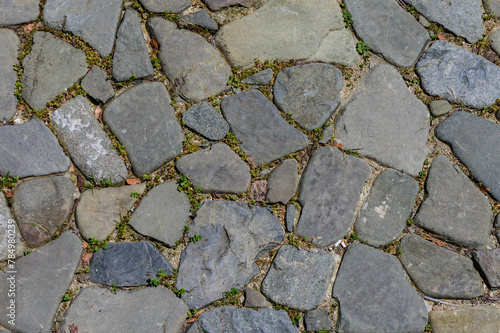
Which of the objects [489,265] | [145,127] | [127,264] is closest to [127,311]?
[127,264]

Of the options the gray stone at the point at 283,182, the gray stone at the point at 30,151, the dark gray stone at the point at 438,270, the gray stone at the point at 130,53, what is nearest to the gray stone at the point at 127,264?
the gray stone at the point at 30,151

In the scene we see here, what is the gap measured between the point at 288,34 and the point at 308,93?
1.20 ft

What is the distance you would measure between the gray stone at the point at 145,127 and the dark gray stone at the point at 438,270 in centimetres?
137

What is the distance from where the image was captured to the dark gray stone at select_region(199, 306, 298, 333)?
228cm

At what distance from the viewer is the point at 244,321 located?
2.29 m

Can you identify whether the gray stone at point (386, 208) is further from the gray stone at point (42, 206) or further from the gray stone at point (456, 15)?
the gray stone at point (42, 206)

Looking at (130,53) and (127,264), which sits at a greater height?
(130,53)

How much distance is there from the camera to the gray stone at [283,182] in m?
2.43

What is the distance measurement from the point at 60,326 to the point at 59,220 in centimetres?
50

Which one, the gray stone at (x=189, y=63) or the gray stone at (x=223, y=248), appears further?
the gray stone at (x=189, y=63)

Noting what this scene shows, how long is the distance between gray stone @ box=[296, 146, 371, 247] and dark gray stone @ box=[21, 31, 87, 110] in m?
1.34

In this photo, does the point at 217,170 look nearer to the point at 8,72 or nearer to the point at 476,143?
the point at 8,72

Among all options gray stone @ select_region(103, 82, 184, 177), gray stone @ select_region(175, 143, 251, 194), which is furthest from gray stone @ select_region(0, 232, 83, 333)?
gray stone @ select_region(175, 143, 251, 194)

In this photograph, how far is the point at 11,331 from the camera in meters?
2.14
